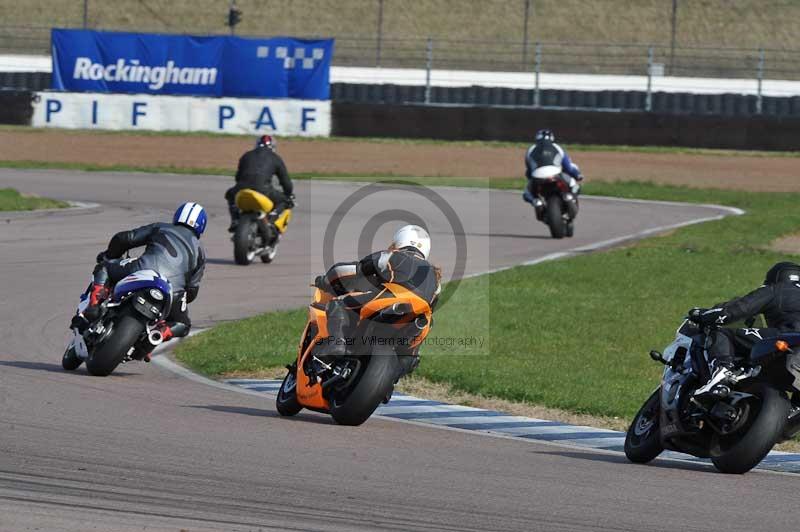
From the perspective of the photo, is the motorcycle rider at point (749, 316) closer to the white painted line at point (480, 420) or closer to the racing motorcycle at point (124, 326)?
the white painted line at point (480, 420)

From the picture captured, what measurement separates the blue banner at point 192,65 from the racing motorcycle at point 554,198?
49.5ft

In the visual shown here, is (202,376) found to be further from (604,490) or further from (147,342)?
(604,490)

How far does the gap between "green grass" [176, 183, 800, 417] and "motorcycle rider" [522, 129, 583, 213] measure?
1387 mm

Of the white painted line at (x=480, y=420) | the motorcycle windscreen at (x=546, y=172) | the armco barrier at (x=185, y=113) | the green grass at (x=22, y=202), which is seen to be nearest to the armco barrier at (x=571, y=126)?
the armco barrier at (x=185, y=113)

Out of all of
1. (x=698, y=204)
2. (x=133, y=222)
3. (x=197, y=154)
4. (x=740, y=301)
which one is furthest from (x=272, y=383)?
(x=197, y=154)

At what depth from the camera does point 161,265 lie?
1166 centimetres

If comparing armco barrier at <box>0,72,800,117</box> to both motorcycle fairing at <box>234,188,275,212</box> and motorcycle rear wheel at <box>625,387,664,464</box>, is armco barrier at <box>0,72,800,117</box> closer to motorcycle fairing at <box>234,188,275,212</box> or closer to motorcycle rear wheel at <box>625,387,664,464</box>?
motorcycle fairing at <box>234,188,275,212</box>

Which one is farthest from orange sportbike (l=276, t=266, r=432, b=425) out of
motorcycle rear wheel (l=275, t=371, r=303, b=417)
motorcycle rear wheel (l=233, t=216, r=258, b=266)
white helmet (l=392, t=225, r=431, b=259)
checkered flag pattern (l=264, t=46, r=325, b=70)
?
checkered flag pattern (l=264, t=46, r=325, b=70)

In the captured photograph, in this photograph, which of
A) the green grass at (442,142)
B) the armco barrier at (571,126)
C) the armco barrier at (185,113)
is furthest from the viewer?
the armco barrier at (185,113)

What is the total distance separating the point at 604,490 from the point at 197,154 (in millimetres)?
28615

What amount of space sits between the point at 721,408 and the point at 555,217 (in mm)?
14810

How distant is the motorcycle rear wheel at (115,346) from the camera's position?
11117mm

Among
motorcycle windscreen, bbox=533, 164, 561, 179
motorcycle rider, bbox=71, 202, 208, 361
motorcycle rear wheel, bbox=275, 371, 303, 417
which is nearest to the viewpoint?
motorcycle rear wheel, bbox=275, 371, 303, 417

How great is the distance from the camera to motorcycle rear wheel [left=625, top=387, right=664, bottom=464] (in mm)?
8883
